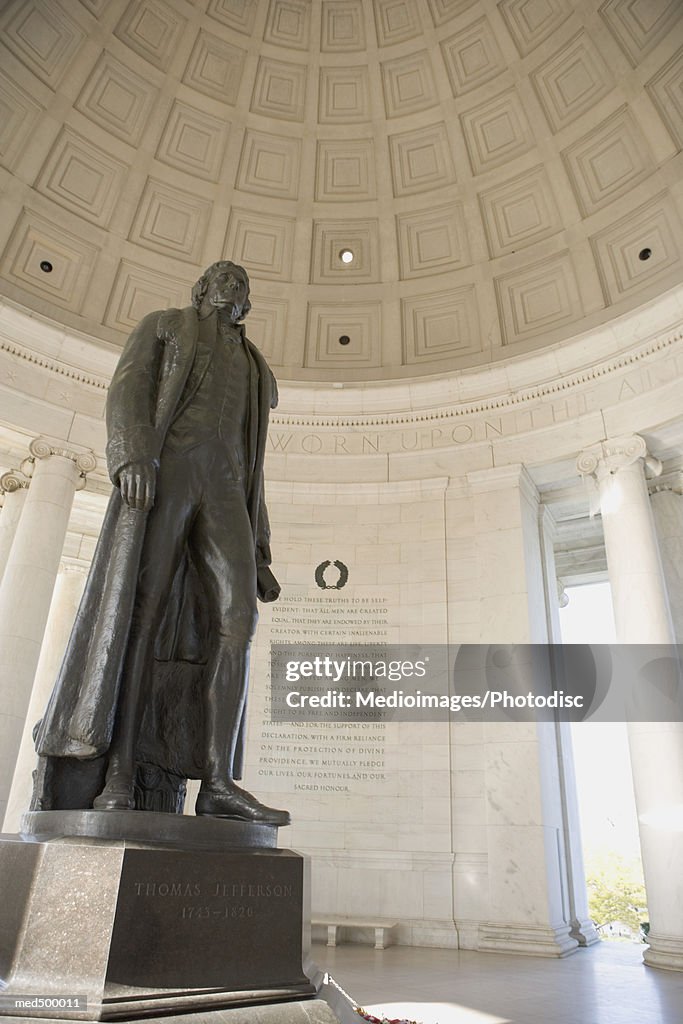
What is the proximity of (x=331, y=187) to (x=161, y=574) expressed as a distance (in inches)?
582

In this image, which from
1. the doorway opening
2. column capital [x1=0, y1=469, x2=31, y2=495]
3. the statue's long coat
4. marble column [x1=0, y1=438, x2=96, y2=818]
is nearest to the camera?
the statue's long coat

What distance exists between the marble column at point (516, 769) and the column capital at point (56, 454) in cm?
718

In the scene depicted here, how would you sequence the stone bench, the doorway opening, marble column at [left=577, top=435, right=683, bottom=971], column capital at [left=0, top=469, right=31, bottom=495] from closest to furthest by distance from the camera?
marble column at [left=577, top=435, right=683, bottom=971]
the stone bench
column capital at [left=0, top=469, right=31, bottom=495]
the doorway opening

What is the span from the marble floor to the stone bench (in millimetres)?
147

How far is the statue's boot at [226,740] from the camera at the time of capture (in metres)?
3.48

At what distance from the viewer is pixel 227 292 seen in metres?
4.80

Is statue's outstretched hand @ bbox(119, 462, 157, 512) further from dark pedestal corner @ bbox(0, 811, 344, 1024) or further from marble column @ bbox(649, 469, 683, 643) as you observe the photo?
marble column @ bbox(649, 469, 683, 643)

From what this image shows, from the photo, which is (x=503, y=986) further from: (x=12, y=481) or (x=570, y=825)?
(x=12, y=481)

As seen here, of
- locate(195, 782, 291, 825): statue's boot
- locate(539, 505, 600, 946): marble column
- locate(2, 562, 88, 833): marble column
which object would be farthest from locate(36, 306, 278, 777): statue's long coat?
locate(2, 562, 88, 833): marble column

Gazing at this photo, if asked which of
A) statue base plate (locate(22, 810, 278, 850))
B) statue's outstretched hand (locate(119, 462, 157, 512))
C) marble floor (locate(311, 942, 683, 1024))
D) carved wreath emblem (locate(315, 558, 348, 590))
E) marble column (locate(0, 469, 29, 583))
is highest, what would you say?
marble column (locate(0, 469, 29, 583))

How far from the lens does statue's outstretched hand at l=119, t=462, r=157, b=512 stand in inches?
146

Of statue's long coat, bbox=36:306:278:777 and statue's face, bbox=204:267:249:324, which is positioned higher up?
statue's face, bbox=204:267:249:324

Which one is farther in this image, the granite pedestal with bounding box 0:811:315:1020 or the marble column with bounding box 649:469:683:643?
the marble column with bounding box 649:469:683:643

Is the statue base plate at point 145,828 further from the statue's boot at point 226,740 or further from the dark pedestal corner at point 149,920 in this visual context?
the statue's boot at point 226,740
